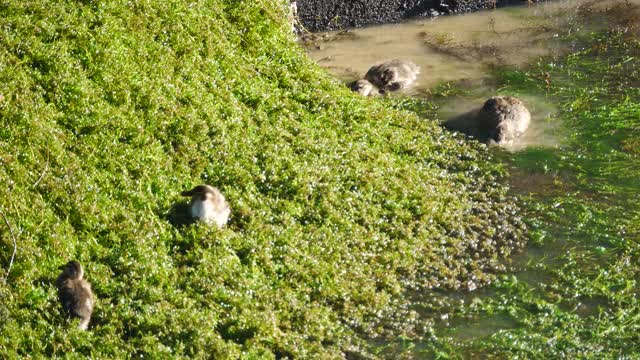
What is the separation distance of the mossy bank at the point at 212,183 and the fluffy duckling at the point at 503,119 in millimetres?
256

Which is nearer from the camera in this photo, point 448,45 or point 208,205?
point 208,205

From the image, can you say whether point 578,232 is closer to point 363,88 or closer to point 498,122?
point 498,122

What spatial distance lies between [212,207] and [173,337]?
996 millimetres

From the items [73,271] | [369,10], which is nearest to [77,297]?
[73,271]

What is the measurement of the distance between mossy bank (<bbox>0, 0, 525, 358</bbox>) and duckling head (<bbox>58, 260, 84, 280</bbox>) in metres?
0.12

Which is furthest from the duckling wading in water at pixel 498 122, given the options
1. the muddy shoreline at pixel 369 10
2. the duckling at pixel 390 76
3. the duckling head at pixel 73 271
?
the duckling head at pixel 73 271

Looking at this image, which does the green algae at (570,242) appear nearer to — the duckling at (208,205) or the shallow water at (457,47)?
the shallow water at (457,47)

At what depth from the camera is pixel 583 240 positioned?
703cm

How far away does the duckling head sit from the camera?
561 cm

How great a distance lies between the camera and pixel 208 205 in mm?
6238

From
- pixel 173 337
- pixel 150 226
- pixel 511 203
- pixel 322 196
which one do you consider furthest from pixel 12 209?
pixel 511 203

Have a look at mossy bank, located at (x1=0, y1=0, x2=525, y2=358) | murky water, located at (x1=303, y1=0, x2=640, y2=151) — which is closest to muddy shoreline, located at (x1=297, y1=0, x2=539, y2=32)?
murky water, located at (x1=303, y1=0, x2=640, y2=151)

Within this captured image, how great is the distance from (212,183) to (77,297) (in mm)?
1433

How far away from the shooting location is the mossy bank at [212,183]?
5.72 meters
